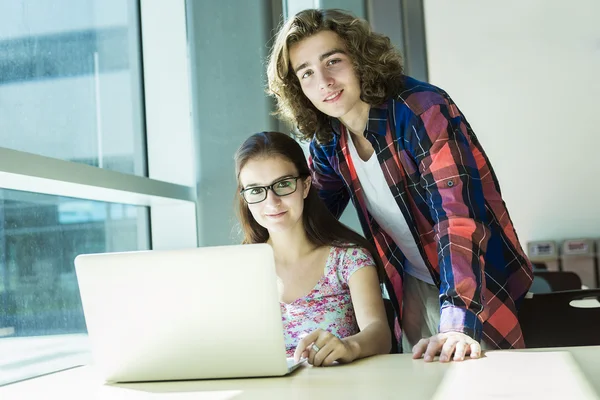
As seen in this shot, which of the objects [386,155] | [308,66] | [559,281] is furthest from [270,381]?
[559,281]

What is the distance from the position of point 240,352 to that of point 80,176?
0.89m

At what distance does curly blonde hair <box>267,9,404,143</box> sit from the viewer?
172 cm

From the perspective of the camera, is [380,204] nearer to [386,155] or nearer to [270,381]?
[386,155]

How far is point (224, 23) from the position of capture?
8.89ft

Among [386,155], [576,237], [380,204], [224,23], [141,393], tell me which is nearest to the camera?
[141,393]

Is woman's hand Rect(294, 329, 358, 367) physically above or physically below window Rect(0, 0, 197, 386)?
below

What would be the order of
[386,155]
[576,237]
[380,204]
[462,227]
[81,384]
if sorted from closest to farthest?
[81,384] → [462,227] → [386,155] → [380,204] → [576,237]

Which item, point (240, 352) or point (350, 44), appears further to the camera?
point (350, 44)

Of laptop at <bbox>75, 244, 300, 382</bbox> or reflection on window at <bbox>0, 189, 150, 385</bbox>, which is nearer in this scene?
laptop at <bbox>75, 244, 300, 382</bbox>

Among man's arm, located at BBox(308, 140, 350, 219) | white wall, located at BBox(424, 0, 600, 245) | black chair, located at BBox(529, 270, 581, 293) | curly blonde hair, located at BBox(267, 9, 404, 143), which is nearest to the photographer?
curly blonde hair, located at BBox(267, 9, 404, 143)

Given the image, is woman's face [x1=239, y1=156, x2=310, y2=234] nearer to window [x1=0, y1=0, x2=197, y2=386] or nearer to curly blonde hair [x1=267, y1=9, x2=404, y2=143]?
curly blonde hair [x1=267, y1=9, x2=404, y2=143]

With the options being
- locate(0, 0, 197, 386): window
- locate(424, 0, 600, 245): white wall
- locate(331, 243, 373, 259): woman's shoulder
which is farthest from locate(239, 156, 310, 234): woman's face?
locate(424, 0, 600, 245): white wall

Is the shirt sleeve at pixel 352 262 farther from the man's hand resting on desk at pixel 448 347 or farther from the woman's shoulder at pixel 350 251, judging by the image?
the man's hand resting on desk at pixel 448 347

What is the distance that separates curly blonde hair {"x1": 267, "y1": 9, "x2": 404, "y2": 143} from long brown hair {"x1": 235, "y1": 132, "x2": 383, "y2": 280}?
0.30 feet
